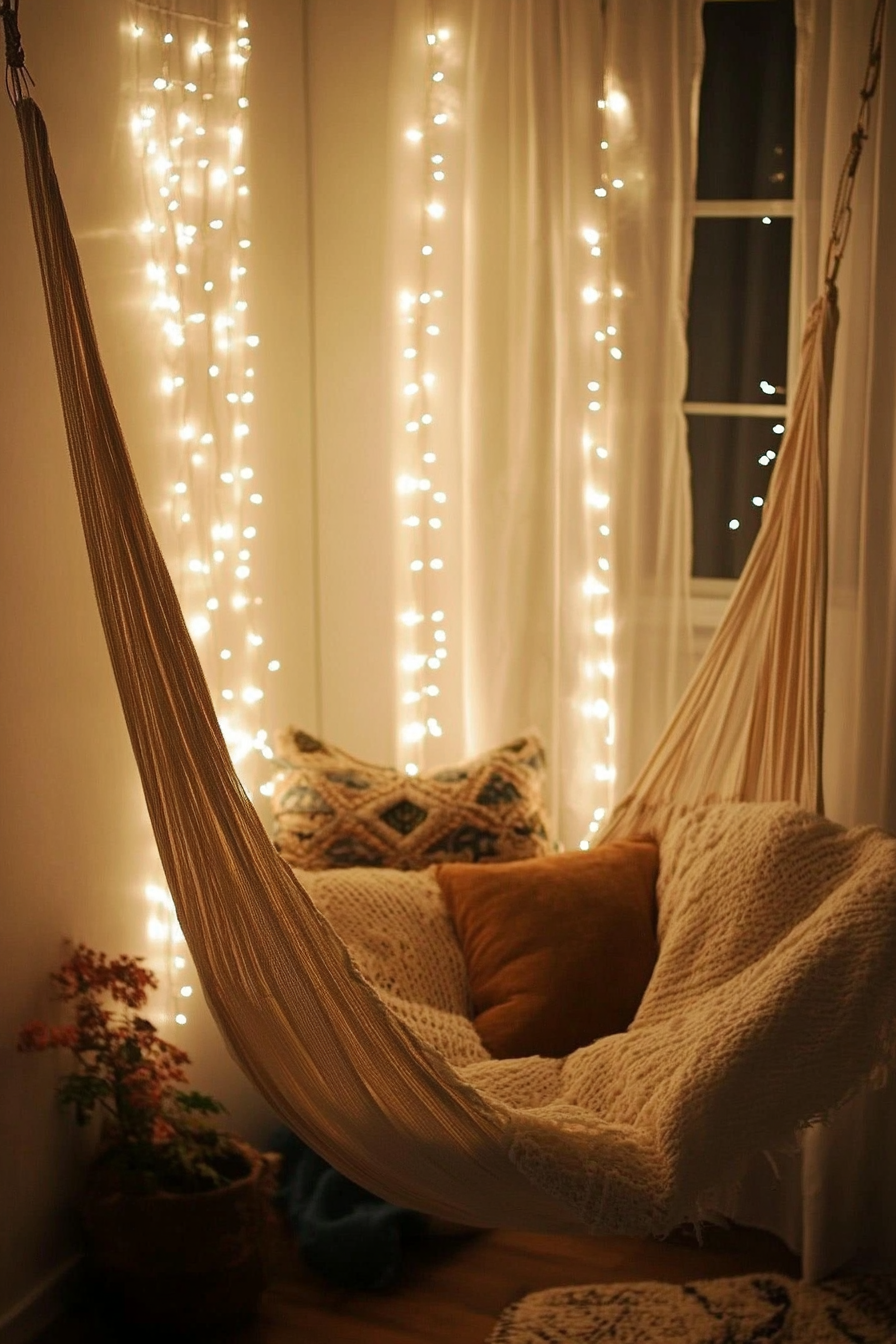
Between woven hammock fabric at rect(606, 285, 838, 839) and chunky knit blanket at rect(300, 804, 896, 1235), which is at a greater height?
woven hammock fabric at rect(606, 285, 838, 839)

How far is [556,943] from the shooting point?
2488 millimetres

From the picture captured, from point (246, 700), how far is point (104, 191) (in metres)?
0.95

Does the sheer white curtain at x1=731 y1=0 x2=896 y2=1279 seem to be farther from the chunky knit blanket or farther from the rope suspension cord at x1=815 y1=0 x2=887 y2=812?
the chunky knit blanket

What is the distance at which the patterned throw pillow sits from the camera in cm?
273

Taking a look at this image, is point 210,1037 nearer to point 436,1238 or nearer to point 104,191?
point 436,1238

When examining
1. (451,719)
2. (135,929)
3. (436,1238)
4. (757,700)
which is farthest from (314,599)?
(436,1238)

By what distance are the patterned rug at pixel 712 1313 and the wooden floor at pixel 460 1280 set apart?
4cm

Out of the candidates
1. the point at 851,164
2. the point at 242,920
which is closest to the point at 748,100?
→ the point at 851,164

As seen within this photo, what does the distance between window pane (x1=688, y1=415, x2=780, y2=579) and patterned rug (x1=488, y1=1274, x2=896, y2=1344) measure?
50.8 inches

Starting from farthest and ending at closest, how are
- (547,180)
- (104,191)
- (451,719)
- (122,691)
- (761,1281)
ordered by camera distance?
(451,719), (547,180), (761,1281), (104,191), (122,691)

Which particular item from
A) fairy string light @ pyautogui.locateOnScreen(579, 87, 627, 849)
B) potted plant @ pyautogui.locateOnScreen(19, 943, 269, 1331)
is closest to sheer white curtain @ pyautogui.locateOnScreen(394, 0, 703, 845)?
fairy string light @ pyautogui.locateOnScreen(579, 87, 627, 849)

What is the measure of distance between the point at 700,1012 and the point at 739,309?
137cm

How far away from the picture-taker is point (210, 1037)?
9.50 ft

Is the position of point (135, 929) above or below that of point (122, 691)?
below
